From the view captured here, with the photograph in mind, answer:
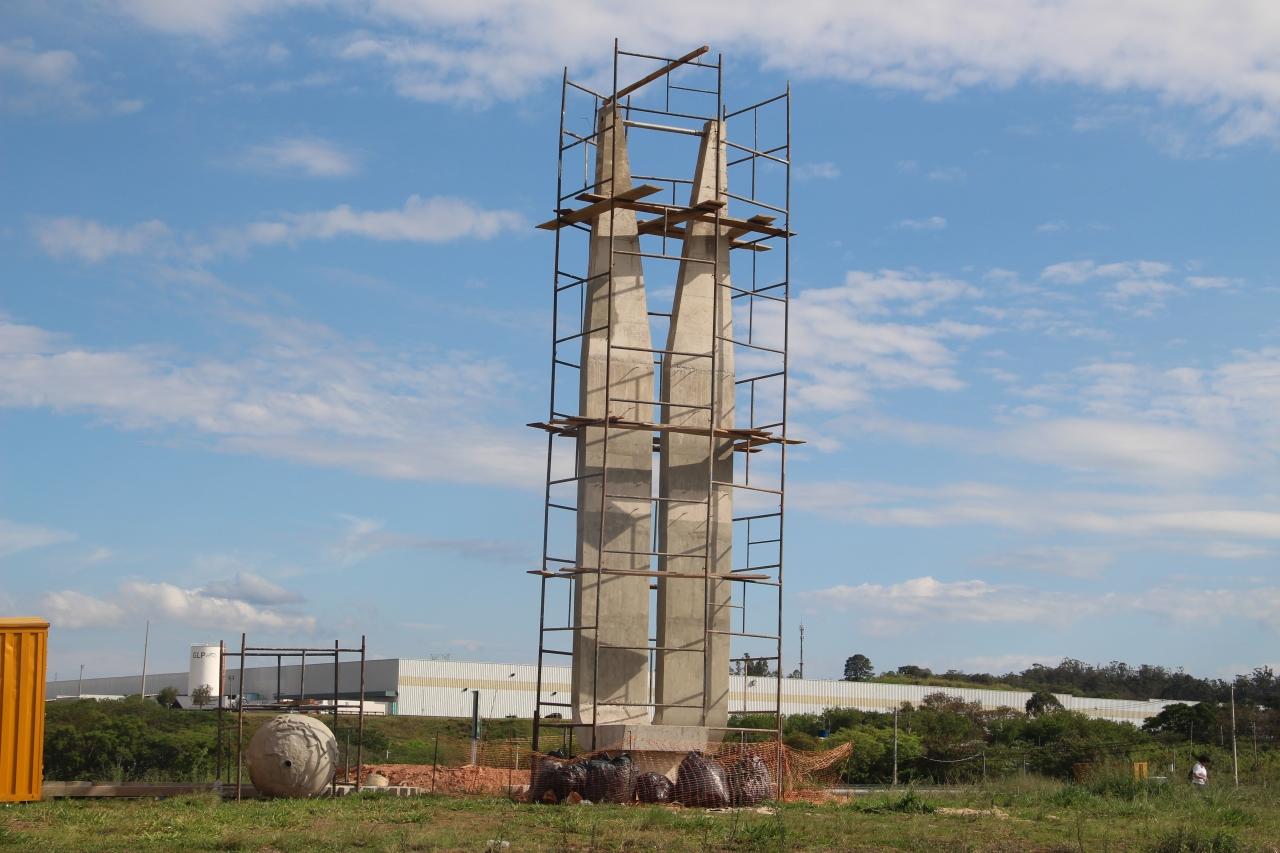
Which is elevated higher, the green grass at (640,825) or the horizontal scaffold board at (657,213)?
the horizontal scaffold board at (657,213)

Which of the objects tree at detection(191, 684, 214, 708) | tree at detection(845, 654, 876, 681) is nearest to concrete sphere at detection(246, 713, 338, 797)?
tree at detection(191, 684, 214, 708)

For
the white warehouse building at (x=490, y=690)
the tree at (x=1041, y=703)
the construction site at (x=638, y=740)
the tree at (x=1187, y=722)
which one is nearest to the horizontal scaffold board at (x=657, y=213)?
the construction site at (x=638, y=740)

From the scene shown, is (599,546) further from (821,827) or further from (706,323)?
(821,827)

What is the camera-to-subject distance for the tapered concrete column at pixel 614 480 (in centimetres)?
2578

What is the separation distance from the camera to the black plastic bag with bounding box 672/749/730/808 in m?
22.8

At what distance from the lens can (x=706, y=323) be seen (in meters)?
27.6

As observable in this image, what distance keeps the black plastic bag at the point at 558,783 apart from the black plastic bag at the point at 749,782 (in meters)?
2.35

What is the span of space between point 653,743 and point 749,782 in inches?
71.4

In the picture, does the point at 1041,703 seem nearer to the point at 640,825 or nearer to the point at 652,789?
the point at 652,789

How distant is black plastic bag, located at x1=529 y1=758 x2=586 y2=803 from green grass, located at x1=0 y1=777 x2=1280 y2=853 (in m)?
0.68

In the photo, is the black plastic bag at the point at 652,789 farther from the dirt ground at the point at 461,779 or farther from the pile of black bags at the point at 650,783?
the dirt ground at the point at 461,779

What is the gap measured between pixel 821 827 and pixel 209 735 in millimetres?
27005

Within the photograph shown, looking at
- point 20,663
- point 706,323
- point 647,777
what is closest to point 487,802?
point 647,777

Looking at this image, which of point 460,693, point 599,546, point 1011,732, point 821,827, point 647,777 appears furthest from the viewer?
point 460,693
